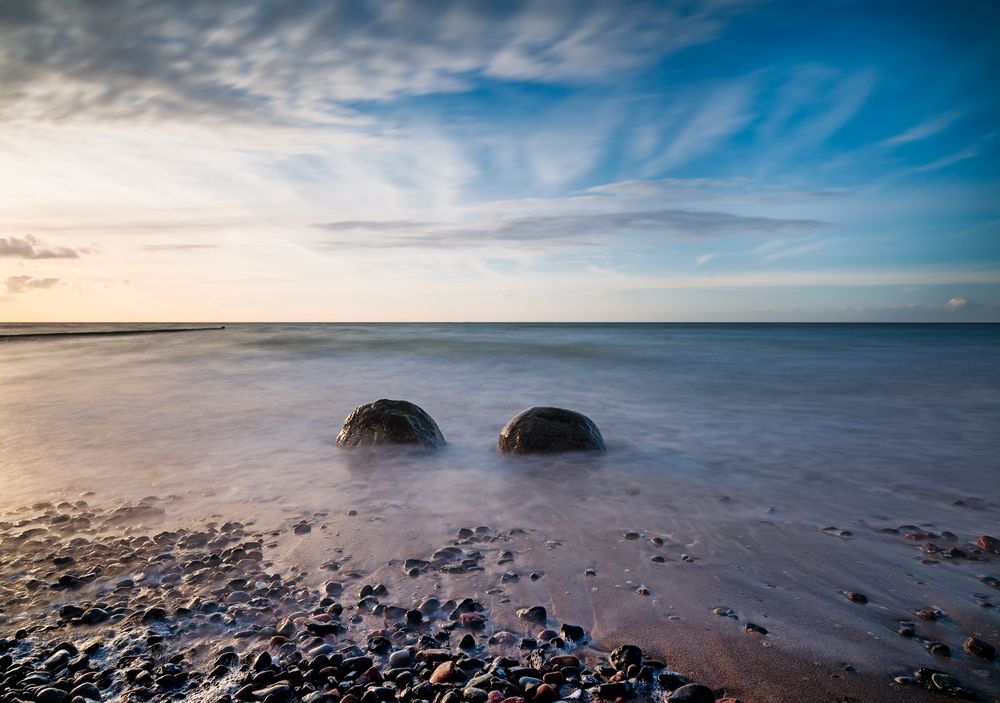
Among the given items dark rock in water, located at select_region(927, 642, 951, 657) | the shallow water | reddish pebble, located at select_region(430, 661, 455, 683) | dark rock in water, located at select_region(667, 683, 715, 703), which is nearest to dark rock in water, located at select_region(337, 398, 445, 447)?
the shallow water

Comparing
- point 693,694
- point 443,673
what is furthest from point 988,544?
point 443,673

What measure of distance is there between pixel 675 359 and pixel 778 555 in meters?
22.7

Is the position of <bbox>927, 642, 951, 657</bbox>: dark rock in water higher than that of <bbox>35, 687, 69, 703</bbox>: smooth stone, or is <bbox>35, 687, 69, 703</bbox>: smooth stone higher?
<bbox>35, 687, 69, 703</bbox>: smooth stone

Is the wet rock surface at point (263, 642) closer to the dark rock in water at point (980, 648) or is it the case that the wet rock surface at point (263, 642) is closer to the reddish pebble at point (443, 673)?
the reddish pebble at point (443, 673)

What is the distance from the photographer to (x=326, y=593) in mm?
3363

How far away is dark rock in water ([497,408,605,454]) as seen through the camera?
22.6 ft

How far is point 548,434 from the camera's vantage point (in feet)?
22.8

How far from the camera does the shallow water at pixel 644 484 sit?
321 cm

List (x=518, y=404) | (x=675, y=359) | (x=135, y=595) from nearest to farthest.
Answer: (x=135, y=595), (x=518, y=404), (x=675, y=359)

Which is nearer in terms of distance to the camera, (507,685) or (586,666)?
(507,685)

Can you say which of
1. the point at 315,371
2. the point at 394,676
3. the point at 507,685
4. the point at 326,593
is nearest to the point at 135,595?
the point at 326,593

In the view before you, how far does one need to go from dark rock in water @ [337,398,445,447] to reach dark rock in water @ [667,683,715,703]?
5.22 m

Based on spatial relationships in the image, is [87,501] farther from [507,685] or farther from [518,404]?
[518,404]

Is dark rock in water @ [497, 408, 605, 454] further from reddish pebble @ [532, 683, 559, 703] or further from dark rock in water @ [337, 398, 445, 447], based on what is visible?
reddish pebble @ [532, 683, 559, 703]
